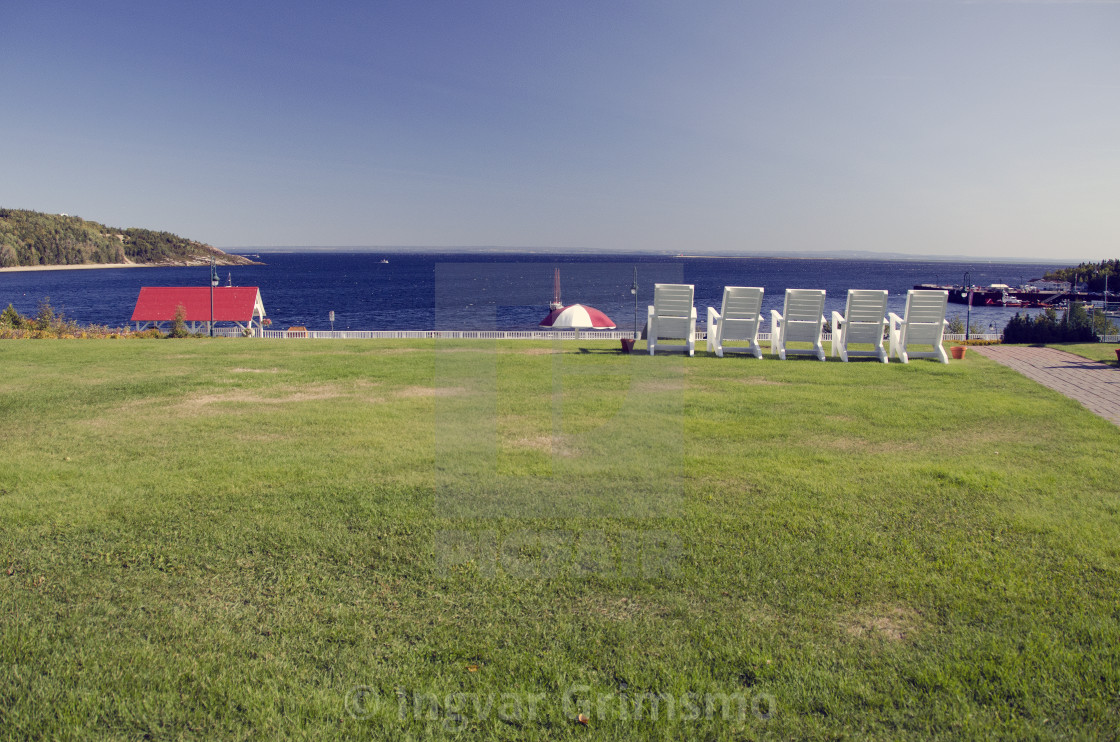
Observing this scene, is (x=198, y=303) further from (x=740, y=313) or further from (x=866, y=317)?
(x=866, y=317)

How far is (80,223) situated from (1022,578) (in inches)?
8716

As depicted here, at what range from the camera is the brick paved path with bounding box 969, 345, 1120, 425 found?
25.9 ft

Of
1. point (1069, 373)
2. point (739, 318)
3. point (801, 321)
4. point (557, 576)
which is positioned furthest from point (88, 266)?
point (557, 576)

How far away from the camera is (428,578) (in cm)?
356

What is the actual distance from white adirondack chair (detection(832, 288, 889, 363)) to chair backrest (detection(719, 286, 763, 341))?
142cm

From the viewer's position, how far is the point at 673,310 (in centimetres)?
1231

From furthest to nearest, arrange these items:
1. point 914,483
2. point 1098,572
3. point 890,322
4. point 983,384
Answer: point 890,322 < point 983,384 < point 914,483 < point 1098,572

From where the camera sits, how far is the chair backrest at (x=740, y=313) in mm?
12062

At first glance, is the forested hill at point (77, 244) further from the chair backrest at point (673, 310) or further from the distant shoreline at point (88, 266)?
the chair backrest at point (673, 310)

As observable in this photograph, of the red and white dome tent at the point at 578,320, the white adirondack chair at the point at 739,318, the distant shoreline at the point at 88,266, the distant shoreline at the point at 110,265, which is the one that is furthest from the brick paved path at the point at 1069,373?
the distant shoreline at the point at 88,266

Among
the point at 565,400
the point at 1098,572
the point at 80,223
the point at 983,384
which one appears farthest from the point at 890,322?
the point at 80,223

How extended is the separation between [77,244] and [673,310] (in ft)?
649

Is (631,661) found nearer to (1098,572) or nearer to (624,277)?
(1098,572)

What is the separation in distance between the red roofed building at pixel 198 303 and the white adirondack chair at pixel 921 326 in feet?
86.0
